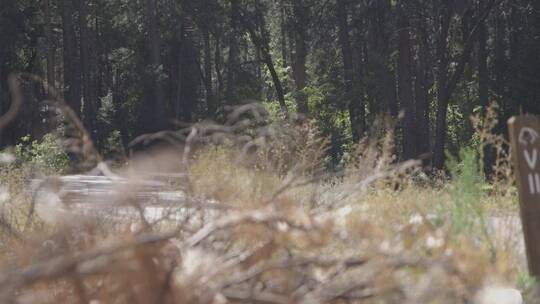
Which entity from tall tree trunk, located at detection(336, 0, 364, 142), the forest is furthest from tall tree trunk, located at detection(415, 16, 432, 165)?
the forest

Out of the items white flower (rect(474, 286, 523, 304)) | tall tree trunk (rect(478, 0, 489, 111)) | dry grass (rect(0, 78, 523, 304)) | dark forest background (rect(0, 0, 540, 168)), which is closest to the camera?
dry grass (rect(0, 78, 523, 304))

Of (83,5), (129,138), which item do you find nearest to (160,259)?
(83,5)

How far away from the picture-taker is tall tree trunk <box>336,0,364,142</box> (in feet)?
122

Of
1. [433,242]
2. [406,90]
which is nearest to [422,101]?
[406,90]

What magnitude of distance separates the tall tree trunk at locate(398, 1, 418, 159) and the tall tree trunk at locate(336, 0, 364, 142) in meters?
6.84

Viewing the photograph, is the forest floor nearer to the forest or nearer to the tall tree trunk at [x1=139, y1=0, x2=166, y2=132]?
the forest

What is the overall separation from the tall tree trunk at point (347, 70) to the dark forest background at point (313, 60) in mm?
94

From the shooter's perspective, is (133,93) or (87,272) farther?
(133,93)

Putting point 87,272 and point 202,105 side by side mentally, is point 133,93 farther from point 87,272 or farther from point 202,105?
point 87,272

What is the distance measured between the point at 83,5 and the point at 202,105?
16955 mm

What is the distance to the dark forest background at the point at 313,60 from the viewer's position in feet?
96.4

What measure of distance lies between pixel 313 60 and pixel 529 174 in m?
41.8

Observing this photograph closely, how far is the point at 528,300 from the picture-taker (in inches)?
191

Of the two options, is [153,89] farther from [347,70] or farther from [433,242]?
[433,242]
